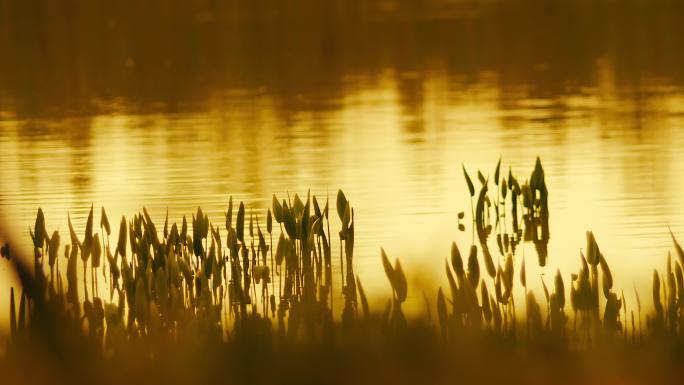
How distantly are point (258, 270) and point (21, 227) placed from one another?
2325mm

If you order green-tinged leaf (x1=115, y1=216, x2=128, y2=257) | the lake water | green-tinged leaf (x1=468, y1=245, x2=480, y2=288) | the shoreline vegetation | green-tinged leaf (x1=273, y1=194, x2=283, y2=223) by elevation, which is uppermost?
the lake water

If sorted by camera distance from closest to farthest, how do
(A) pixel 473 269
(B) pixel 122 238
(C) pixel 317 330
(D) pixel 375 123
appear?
(C) pixel 317 330, (A) pixel 473 269, (B) pixel 122 238, (D) pixel 375 123

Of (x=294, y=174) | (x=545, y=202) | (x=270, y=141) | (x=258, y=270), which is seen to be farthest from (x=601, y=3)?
(x=258, y=270)

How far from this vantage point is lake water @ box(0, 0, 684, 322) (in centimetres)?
694

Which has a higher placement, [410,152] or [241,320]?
[410,152]

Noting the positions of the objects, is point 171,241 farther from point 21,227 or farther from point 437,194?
point 437,194

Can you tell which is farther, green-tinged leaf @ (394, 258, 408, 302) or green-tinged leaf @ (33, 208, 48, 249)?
green-tinged leaf @ (33, 208, 48, 249)

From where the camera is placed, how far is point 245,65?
15727 mm

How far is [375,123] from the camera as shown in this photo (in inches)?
415

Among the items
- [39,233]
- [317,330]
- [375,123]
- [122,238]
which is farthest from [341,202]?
[375,123]

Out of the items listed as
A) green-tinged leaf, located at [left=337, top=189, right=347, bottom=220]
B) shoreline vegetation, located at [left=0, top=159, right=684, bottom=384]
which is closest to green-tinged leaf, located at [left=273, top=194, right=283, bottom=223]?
shoreline vegetation, located at [left=0, top=159, right=684, bottom=384]

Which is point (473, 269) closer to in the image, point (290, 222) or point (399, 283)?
point (399, 283)

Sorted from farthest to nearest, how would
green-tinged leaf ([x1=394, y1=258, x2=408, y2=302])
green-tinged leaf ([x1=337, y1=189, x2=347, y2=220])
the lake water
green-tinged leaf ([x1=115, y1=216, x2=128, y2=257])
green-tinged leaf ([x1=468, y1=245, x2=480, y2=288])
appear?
the lake water
green-tinged leaf ([x1=337, y1=189, x2=347, y2=220])
green-tinged leaf ([x1=115, y1=216, x2=128, y2=257])
green-tinged leaf ([x1=468, y1=245, x2=480, y2=288])
green-tinged leaf ([x1=394, y1=258, x2=408, y2=302])

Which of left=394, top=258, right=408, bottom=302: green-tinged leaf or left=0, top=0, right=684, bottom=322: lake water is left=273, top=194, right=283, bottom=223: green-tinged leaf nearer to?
left=0, top=0, right=684, bottom=322: lake water
